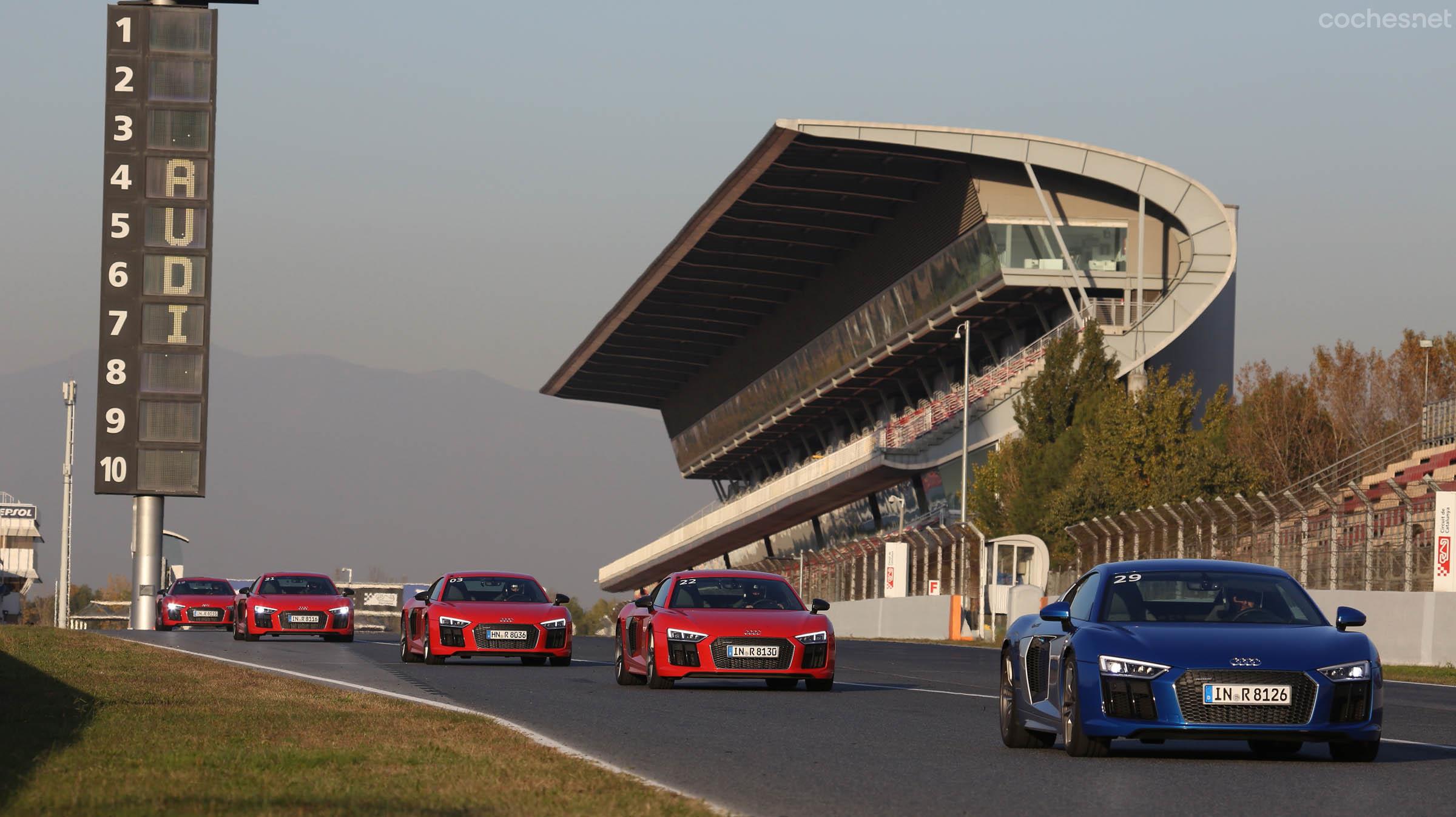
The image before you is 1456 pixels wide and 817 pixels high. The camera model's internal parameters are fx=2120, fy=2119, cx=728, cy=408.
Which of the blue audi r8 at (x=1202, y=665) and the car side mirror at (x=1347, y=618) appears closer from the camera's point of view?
the blue audi r8 at (x=1202, y=665)

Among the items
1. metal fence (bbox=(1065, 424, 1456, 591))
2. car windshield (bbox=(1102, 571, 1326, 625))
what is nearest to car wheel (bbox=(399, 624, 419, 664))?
metal fence (bbox=(1065, 424, 1456, 591))

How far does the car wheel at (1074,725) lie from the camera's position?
12.0 meters

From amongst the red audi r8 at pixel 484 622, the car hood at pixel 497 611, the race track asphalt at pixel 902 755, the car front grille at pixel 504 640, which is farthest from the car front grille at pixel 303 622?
the race track asphalt at pixel 902 755

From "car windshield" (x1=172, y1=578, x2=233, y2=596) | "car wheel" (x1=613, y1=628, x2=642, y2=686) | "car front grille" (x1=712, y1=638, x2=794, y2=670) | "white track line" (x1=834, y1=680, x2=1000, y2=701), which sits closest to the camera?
"car front grille" (x1=712, y1=638, x2=794, y2=670)

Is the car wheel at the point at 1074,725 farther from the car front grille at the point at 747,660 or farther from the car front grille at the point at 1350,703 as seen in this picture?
the car front grille at the point at 747,660

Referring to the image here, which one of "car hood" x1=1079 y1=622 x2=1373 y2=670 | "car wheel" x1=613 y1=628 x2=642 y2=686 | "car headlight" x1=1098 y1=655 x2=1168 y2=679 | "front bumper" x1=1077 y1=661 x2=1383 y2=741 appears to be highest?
"car hood" x1=1079 y1=622 x2=1373 y2=670

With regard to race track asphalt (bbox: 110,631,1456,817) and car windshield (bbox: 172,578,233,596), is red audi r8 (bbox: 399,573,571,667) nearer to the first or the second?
race track asphalt (bbox: 110,631,1456,817)

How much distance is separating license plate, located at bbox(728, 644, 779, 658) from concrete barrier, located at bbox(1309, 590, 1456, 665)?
1054cm

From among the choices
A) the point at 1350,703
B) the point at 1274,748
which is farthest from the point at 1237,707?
the point at 1274,748

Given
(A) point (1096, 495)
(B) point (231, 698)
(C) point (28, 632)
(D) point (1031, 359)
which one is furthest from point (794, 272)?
(B) point (231, 698)

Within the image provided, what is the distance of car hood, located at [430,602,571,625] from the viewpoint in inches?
1020

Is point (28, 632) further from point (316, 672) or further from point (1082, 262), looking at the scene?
point (1082, 262)

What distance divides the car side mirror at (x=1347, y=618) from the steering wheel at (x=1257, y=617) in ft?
1.07

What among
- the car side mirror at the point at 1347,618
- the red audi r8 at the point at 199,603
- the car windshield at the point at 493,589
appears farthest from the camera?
the red audi r8 at the point at 199,603
